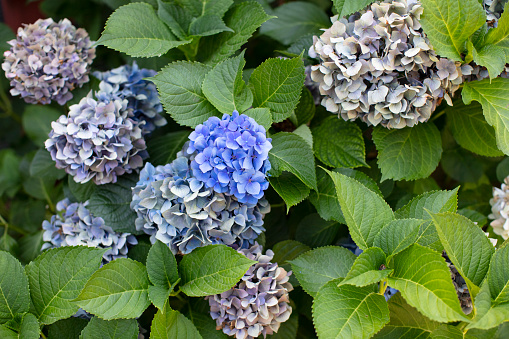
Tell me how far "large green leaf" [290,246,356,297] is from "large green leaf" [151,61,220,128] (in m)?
0.36

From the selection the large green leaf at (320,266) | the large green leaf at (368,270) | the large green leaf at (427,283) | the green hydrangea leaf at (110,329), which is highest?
the large green leaf at (427,283)

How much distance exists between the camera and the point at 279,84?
0.94 metres

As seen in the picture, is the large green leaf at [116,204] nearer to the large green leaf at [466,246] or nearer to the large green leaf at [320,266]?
the large green leaf at [320,266]

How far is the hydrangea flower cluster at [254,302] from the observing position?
891 millimetres

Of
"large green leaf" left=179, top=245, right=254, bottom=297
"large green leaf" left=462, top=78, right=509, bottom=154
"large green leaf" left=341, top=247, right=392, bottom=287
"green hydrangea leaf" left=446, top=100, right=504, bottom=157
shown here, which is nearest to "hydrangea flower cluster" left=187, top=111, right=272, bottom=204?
"large green leaf" left=179, top=245, right=254, bottom=297

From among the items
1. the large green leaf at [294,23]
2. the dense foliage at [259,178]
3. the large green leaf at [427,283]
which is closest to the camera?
the large green leaf at [427,283]

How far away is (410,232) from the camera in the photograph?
788 mm

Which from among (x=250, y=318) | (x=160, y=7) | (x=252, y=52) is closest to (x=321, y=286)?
(x=250, y=318)

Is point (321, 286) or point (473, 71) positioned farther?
point (473, 71)

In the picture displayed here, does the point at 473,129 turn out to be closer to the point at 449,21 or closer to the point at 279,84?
the point at 449,21

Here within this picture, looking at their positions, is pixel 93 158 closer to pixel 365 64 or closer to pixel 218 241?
pixel 218 241

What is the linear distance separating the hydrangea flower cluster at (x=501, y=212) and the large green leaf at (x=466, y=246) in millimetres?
302

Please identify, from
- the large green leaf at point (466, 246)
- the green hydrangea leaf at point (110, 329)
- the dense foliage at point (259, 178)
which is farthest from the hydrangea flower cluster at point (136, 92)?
the large green leaf at point (466, 246)

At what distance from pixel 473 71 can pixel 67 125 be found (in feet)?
2.96
